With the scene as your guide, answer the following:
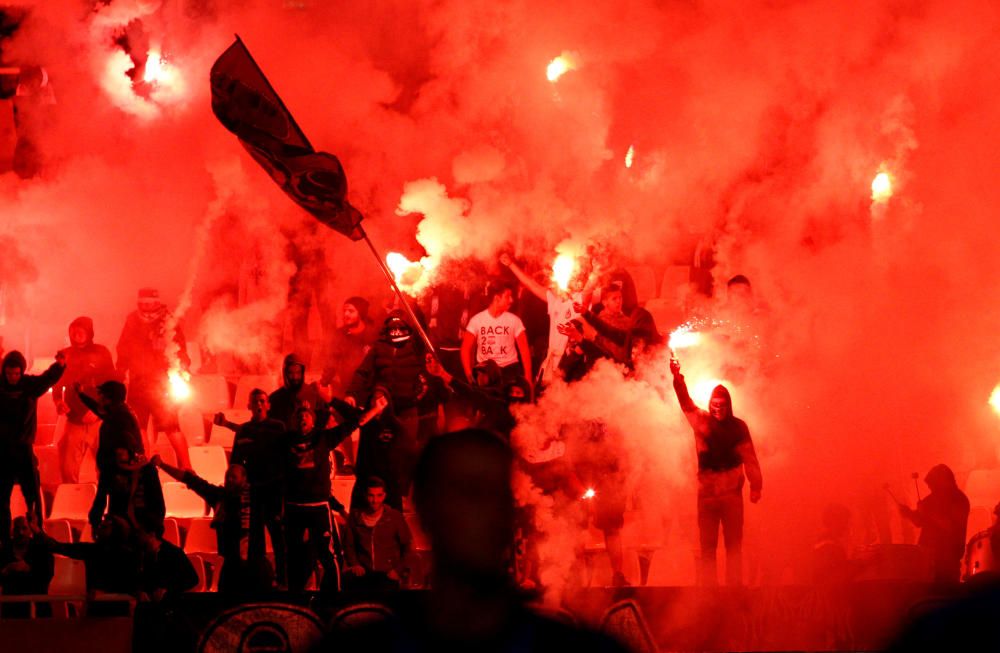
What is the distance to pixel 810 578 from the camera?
7898 mm

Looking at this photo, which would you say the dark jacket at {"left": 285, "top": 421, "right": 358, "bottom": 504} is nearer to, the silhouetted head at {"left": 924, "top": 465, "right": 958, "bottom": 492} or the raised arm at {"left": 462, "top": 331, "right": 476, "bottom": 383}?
the raised arm at {"left": 462, "top": 331, "right": 476, "bottom": 383}

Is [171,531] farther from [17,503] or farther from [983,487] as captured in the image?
[983,487]

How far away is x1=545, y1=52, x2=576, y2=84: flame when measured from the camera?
10.3 metres

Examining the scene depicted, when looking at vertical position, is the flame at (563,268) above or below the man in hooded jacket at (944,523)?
above

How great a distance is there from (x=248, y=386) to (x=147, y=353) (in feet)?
2.51

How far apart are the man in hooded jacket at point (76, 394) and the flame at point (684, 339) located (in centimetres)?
386

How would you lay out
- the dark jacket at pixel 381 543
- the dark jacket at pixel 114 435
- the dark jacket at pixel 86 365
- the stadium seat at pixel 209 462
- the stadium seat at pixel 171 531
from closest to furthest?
the dark jacket at pixel 381 543, the dark jacket at pixel 114 435, the stadium seat at pixel 171 531, the stadium seat at pixel 209 462, the dark jacket at pixel 86 365

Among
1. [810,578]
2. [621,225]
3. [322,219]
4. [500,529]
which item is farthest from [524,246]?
[500,529]

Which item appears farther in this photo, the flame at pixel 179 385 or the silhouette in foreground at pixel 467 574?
the flame at pixel 179 385

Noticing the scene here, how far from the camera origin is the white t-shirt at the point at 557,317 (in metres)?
9.04

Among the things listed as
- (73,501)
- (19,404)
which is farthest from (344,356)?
(19,404)

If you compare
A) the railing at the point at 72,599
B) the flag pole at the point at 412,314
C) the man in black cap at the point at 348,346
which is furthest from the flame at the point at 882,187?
the railing at the point at 72,599

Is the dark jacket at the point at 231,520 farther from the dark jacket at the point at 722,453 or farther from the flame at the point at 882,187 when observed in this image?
the flame at the point at 882,187

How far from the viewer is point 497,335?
891 cm
